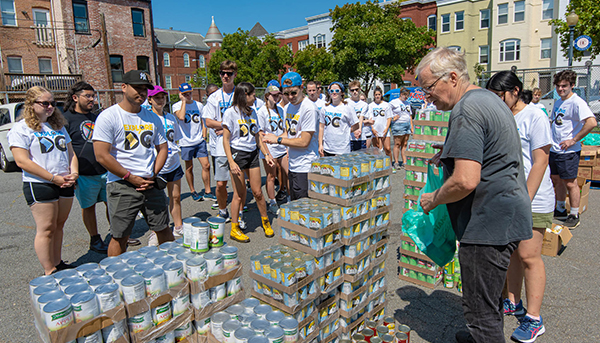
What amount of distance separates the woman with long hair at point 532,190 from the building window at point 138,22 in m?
33.6

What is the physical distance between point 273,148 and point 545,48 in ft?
119

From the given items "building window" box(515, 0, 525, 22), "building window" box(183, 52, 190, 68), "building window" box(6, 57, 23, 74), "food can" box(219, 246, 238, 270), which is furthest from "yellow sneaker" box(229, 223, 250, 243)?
"building window" box(183, 52, 190, 68)

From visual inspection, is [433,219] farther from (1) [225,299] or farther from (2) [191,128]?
(2) [191,128]

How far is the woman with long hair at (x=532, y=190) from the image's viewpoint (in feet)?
10.2

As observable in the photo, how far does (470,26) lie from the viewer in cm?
3669

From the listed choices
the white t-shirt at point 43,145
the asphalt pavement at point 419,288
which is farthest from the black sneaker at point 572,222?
the white t-shirt at point 43,145

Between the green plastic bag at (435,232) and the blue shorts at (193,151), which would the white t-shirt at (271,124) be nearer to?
the blue shorts at (193,151)

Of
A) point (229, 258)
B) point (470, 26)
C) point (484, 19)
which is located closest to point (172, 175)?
point (229, 258)

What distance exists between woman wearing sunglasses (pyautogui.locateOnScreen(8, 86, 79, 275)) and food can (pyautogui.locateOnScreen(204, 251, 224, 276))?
2508 mm

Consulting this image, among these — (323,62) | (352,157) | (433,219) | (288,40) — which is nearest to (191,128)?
(352,157)

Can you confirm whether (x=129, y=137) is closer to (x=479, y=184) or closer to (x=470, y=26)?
(x=479, y=184)

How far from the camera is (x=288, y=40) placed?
5484 centimetres

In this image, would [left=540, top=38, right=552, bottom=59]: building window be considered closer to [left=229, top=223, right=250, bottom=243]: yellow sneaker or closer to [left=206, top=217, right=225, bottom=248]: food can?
[left=229, top=223, right=250, bottom=243]: yellow sneaker

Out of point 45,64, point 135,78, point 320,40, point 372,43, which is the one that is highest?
point 320,40
